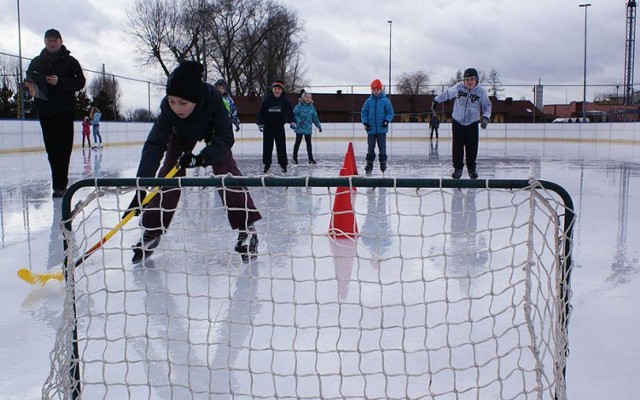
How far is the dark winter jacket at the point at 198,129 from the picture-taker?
339cm

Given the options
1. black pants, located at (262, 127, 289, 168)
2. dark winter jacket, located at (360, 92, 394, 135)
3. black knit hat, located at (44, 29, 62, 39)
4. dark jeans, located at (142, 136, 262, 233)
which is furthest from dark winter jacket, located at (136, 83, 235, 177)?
dark winter jacket, located at (360, 92, 394, 135)

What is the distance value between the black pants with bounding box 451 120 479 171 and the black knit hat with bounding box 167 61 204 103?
488 cm

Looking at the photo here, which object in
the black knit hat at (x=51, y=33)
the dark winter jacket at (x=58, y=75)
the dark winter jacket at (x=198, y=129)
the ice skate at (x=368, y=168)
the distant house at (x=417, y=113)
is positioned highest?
the distant house at (x=417, y=113)

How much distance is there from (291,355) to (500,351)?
723mm

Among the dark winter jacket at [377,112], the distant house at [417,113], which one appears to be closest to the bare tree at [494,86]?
the distant house at [417,113]

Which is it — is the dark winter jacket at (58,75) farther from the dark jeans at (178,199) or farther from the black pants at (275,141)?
the black pants at (275,141)

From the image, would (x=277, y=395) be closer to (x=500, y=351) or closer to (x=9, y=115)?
(x=500, y=351)

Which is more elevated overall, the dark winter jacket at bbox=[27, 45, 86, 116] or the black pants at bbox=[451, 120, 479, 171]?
the dark winter jacket at bbox=[27, 45, 86, 116]

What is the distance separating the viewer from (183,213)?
5004mm

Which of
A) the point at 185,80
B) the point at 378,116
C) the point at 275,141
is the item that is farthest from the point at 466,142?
the point at 185,80

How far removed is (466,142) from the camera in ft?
25.0

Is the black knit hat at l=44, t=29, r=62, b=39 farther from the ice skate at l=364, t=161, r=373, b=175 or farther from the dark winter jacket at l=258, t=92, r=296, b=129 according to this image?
the ice skate at l=364, t=161, r=373, b=175

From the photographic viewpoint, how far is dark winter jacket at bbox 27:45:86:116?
569cm

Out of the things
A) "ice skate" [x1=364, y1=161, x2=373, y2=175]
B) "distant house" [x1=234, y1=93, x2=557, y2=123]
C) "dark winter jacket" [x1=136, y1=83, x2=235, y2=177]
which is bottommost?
"ice skate" [x1=364, y1=161, x2=373, y2=175]
